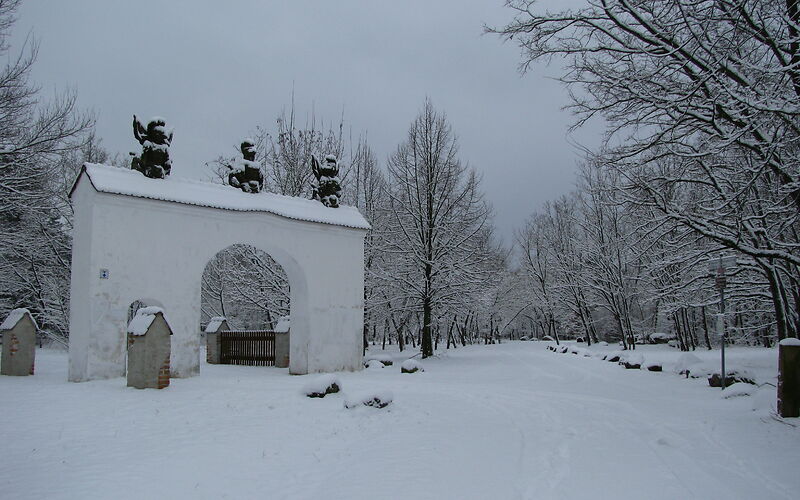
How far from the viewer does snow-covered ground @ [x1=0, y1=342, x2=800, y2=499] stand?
586 centimetres

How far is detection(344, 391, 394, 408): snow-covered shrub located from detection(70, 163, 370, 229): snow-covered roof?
25.9ft

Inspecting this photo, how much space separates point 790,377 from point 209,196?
46.0 ft

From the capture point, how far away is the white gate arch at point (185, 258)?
1355cm

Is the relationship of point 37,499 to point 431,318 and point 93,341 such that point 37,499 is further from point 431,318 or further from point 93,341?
point 431,318

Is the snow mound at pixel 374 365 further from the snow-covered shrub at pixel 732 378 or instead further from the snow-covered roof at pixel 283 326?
the snow-covered shrub at pixel 732 378

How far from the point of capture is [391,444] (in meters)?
7.93

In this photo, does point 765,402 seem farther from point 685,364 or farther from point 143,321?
point 143,321

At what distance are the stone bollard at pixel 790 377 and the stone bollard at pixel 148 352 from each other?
37.7 feet

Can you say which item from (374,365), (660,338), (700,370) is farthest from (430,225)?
(660,338)

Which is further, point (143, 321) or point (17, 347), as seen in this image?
point (17, 347)

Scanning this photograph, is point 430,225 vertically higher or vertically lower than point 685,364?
higher

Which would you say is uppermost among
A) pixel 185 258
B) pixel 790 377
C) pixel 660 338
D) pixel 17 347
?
pixel 185 258

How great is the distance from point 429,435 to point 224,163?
22.7 metres

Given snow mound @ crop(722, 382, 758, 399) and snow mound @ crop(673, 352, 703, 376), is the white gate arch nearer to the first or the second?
snow mound @ crop(673, 352, 703, 376)
